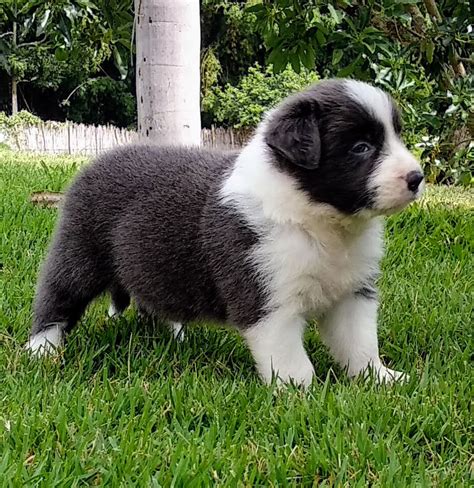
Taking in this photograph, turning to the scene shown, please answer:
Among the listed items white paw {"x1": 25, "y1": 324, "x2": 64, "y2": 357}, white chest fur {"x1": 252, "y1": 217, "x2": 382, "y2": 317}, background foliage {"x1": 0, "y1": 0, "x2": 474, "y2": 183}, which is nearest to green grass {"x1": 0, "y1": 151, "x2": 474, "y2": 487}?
white paw {"x1": 25, "y1": 324, "x2": 64, "y2": 357}

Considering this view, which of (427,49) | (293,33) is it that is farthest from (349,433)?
(427,49)

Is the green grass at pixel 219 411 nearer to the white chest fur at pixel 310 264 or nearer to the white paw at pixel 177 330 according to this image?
the white paw at pixel 177 330

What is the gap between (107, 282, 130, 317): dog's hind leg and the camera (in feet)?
14.6

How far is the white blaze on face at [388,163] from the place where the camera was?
3.19m

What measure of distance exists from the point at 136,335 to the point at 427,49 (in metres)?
2.56

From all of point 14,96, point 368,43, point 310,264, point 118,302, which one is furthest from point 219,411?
point 14,96

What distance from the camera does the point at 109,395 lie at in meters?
3.13

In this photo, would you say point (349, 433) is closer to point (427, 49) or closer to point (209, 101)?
point (427, 49)

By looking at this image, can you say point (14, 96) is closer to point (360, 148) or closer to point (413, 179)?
point (360, 148)

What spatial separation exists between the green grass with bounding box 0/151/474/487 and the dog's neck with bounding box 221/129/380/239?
2.17 ft

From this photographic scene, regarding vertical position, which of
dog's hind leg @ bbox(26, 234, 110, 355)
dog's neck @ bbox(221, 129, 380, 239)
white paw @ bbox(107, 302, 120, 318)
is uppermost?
dog's neck @ bbox(221, 129, 380, 239)

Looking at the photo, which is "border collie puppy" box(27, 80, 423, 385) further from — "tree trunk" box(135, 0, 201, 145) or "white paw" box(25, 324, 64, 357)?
"tree trunk" box(135, 0, 201, 145)

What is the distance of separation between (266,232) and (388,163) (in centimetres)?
58

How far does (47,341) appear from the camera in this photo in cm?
390
